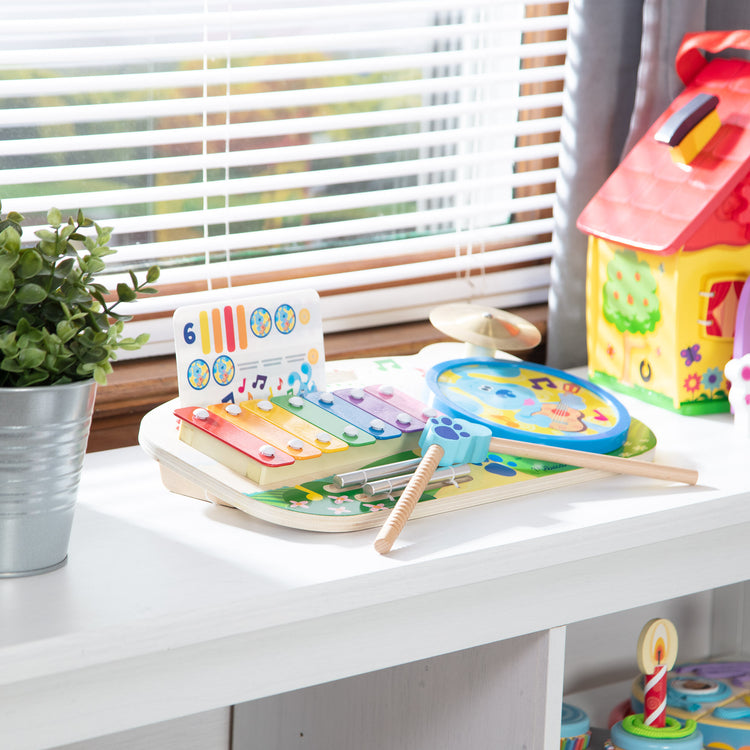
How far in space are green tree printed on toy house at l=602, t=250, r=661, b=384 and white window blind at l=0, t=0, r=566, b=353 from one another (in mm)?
230

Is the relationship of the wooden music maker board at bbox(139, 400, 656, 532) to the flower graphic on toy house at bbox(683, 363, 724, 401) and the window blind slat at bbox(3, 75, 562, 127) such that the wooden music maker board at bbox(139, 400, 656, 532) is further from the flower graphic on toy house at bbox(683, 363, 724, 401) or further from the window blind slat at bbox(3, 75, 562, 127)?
the window blind slat at bbox(3, 75, 562, 127)

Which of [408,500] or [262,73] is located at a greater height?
[262,73]

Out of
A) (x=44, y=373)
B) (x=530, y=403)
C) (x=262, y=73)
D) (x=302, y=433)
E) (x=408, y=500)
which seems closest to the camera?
(x=44, y=373)

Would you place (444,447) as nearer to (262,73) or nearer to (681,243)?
(681,243)

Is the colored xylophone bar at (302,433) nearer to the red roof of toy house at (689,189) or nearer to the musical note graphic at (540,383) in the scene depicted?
the musical note graphic at (540,383)

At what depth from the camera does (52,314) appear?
0.75 metres

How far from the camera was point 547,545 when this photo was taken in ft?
2.86

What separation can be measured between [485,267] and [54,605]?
2.91 ft

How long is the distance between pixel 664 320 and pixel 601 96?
316mm

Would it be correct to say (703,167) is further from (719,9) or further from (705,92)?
(719,9)

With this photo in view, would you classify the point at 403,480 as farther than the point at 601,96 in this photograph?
No

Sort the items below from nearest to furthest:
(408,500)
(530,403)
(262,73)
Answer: (408,500) < (530,403) < (262,73)

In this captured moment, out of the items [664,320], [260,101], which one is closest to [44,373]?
[260,101]

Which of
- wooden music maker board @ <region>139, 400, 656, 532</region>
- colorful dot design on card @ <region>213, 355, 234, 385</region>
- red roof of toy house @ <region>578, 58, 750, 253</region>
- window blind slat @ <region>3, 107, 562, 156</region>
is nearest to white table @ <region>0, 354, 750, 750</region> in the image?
wooden music maker board @ <region>139, 400, 656, 532</region>
